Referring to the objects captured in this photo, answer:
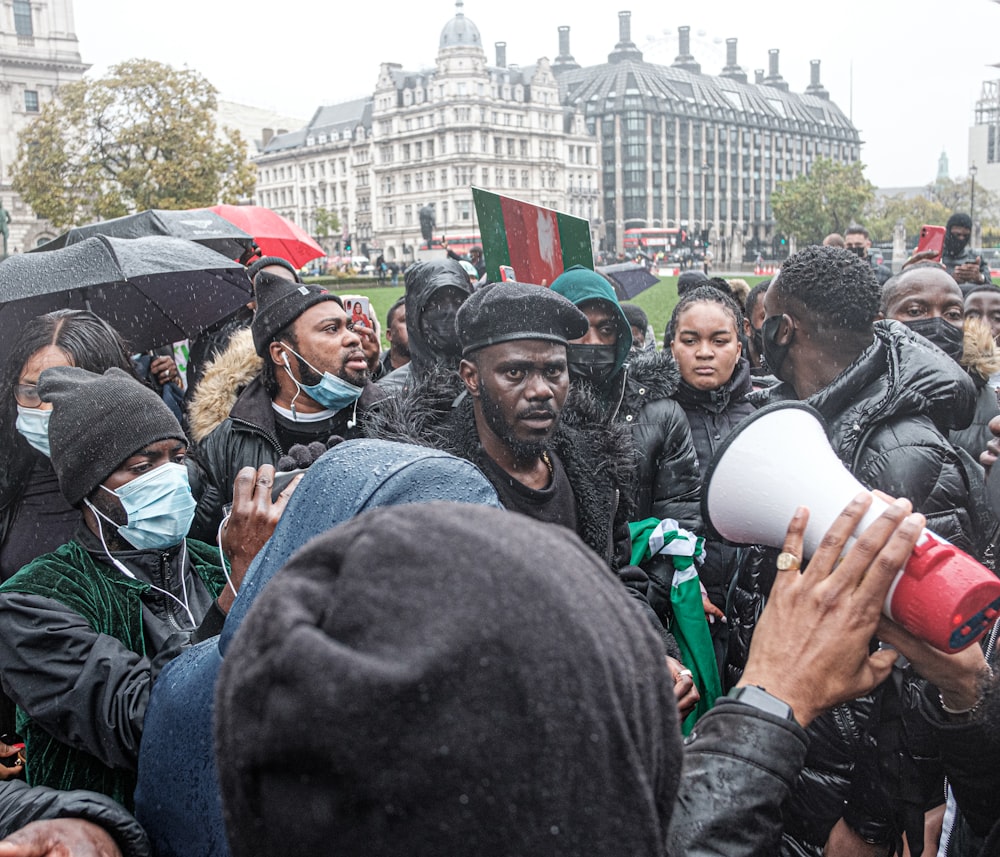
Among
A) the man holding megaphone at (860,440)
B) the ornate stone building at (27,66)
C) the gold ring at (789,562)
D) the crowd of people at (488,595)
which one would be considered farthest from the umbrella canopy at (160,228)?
the ornate stone building at (27,66)

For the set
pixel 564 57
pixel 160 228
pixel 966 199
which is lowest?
pixel 160 228

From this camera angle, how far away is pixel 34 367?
10.6 ft

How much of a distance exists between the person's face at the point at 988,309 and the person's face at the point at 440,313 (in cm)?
324

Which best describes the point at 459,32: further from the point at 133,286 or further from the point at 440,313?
the point at 440,313

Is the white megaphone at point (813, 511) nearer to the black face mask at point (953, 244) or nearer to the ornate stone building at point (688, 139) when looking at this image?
the black face mask at point (953, 244)

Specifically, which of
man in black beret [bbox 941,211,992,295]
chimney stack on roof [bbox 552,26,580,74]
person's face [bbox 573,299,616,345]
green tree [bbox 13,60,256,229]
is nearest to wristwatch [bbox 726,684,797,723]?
person's face [bbox 573,299,616,345]

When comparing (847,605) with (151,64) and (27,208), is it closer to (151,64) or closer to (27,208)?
(151,64)

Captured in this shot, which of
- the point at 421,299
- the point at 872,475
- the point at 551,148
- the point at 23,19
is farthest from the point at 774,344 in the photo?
the point at 551,148

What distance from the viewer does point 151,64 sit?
111 feet

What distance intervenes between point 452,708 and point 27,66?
71456 millimetres

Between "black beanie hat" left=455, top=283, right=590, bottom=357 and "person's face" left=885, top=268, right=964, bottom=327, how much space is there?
2363 millimetres

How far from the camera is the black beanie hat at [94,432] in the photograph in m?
2.42

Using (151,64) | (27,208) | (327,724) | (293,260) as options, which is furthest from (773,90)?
(327,724)

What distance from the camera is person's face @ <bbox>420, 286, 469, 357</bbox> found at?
4.77 m
